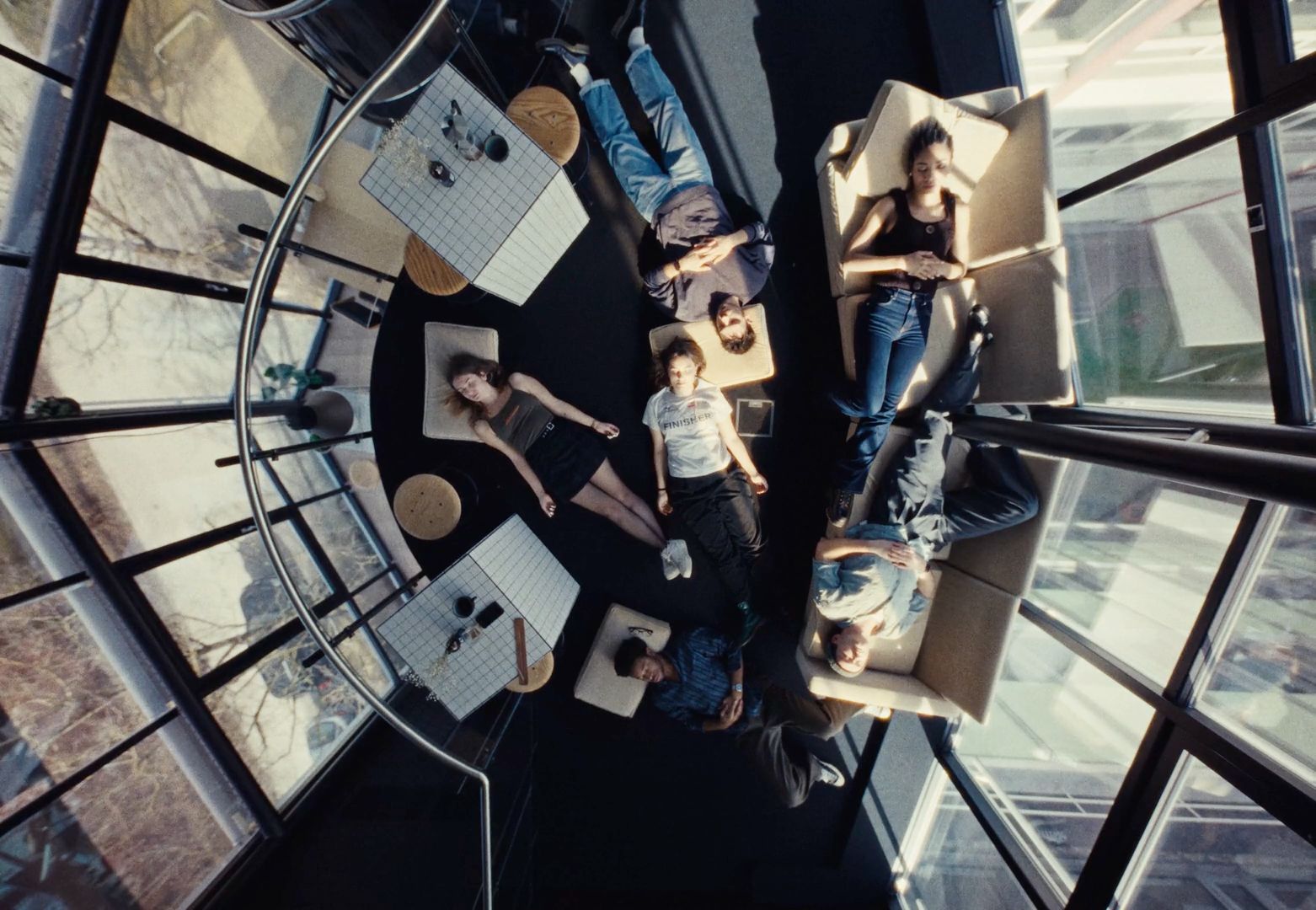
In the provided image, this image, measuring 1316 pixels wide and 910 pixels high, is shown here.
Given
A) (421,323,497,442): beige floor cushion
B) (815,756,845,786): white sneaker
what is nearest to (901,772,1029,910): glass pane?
(815,756,845,786): white sneaker

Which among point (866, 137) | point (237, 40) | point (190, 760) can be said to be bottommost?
point (190, 760)

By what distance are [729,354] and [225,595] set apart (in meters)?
3.26

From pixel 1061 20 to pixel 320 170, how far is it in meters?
4.53

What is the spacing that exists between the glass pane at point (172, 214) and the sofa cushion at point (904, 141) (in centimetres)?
351

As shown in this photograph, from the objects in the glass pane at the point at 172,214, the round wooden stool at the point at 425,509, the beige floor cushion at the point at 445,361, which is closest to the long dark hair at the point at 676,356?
the beige floor cushion at the point at 445,361

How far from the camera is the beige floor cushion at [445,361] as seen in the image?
304cm

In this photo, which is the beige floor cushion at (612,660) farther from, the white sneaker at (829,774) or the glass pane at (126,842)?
the glass pane at (126,842)

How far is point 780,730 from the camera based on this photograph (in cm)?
329

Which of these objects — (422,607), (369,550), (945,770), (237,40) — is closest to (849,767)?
(945,770)

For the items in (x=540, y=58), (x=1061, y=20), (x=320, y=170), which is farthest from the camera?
(x=540, y=58)

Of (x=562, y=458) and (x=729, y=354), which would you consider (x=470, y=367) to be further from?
(x=729, y=354)

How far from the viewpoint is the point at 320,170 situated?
2922 mm

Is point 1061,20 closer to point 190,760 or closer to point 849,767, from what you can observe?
point 849,767

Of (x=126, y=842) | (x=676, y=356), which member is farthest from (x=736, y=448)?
(x=126, y=842)
